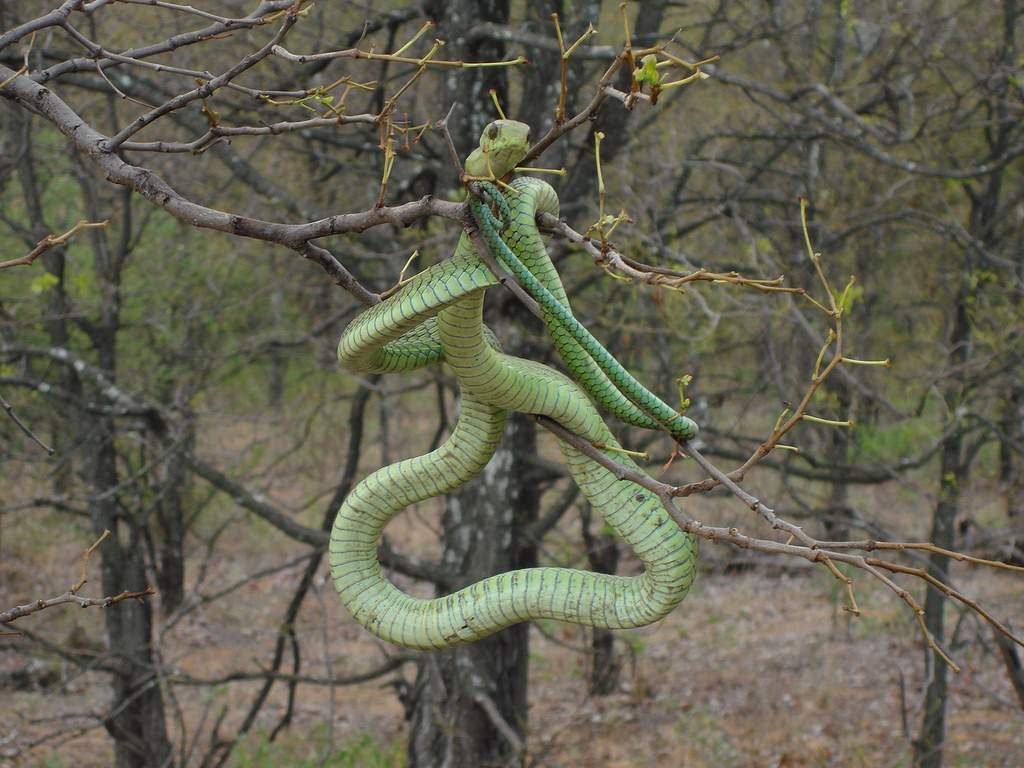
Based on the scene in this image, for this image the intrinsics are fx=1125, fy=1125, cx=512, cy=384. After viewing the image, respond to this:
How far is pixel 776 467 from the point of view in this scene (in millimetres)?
7344

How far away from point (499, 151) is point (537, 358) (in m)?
6.12

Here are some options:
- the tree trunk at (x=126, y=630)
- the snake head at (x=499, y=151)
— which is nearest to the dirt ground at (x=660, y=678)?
the tree trunk at (x=126, y=630)

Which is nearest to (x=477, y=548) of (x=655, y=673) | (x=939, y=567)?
(x=939, y=567)

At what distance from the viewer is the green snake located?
6.84 feet

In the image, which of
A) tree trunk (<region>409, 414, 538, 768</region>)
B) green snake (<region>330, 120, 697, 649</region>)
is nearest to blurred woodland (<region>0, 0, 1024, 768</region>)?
tree trunk (<region>409, 414, 538, 768</region>)

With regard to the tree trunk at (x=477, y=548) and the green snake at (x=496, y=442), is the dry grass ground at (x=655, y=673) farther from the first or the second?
the green snake at (x=496, y=442)

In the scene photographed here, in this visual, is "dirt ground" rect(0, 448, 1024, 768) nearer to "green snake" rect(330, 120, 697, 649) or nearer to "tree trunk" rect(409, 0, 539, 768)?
"tree trunk" rect(409, 0, 539, 768)

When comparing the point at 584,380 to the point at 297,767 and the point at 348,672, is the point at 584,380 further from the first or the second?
the point at 348,672

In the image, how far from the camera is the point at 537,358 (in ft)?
26.4

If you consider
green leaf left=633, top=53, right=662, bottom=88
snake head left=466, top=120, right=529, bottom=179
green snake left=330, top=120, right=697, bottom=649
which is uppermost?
snake head left=466, top=120, right=529, bottom=179

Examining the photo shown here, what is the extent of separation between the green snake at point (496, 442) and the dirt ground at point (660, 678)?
6.48 meters

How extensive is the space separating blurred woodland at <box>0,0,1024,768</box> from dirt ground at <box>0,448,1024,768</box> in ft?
0.22

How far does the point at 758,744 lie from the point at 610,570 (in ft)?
6.91

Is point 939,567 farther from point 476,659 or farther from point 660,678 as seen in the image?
point 660,678
